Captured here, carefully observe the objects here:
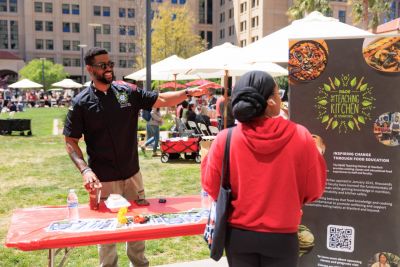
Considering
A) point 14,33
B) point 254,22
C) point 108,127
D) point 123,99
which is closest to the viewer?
point 108,127

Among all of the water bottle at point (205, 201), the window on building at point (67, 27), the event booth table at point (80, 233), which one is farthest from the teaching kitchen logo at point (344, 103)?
the window on building at point (67, 27)

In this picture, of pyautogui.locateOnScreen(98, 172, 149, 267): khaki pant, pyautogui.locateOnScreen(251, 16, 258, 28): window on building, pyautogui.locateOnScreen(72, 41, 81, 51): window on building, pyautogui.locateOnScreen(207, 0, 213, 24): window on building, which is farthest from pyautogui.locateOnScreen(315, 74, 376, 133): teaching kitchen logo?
pyautogui.locateOnScreen(72, 41, 81, 51): window on building

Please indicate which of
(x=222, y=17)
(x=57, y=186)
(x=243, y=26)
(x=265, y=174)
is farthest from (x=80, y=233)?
(x=222, y=17)

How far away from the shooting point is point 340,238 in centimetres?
390

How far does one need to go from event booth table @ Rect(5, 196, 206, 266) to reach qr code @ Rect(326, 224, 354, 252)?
1165 millimetres

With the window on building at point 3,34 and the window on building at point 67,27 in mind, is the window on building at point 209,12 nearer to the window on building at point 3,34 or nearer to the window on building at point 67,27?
the window on building at point 67,27

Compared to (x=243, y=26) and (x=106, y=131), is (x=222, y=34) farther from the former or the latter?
(x=106, y=131)

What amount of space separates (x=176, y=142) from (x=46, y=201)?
194 inches

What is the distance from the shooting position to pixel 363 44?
3.68 m

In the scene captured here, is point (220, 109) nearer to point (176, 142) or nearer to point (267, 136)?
point (176, 142)

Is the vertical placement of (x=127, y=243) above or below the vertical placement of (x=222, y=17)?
below

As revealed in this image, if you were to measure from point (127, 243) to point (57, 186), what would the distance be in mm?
6143

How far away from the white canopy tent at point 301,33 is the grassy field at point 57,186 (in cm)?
293

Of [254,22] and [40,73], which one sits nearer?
[254,22]
